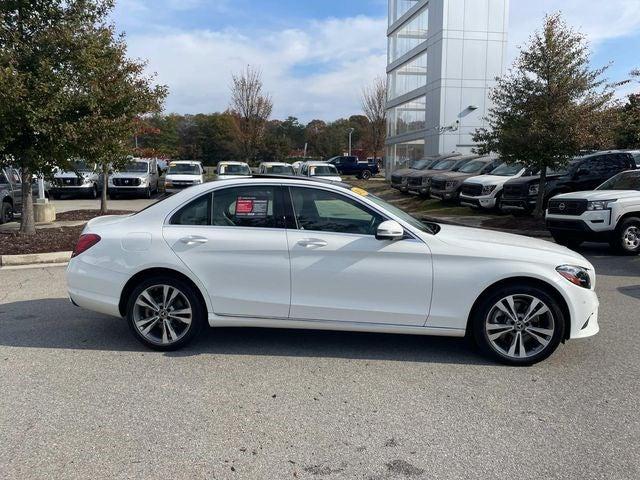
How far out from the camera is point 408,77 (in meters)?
39.8

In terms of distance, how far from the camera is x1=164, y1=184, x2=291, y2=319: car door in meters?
4.88

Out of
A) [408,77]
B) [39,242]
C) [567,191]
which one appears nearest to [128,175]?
[39,242]

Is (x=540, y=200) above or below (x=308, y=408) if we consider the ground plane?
above

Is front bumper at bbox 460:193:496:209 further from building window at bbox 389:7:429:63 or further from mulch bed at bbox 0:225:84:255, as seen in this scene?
building window at bbox 389:7:429:63

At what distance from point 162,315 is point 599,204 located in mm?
9018

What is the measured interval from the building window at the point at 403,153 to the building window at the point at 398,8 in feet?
33.1

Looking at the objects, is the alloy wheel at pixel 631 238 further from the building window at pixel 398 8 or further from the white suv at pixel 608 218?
the building window at pixel 398 8

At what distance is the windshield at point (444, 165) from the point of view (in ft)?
81.3

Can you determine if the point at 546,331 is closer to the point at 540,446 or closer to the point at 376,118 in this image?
the point at 540,446

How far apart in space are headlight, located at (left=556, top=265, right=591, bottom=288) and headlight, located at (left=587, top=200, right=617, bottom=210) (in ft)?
21.8

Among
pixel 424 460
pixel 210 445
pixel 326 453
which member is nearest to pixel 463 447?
pixel 424 460

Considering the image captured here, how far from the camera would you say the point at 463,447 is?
11.3 feet

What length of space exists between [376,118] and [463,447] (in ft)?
166

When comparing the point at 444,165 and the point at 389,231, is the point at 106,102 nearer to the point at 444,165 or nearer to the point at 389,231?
the point at 389,231
